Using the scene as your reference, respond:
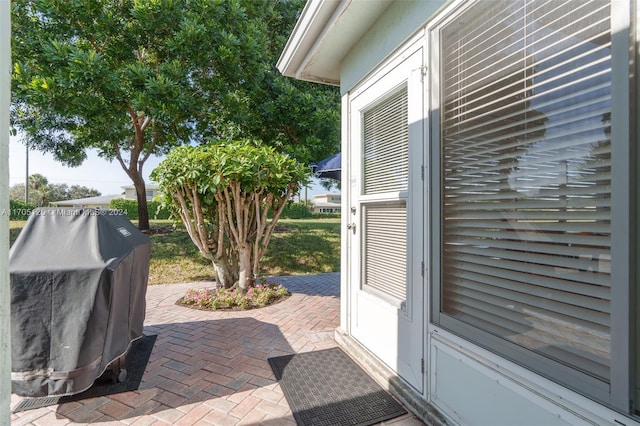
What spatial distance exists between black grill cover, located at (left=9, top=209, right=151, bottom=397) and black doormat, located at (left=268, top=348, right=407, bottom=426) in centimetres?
123

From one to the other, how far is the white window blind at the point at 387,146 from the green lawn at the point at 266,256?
14.8 feet

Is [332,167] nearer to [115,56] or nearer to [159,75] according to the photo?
[159,75]

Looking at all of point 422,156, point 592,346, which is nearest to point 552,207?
point 592,346

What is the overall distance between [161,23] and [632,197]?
6.85 meters

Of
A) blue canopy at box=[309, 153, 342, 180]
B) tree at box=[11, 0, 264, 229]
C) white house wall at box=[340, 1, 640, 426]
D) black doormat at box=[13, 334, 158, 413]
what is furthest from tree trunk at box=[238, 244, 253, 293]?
tree at box=[11, 0, 264, 229]

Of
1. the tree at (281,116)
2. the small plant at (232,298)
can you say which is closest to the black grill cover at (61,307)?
the small plant at (232,298)

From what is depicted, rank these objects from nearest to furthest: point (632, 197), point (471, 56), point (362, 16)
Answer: point (632, 197) → point (471, 56) → point (362, 16)

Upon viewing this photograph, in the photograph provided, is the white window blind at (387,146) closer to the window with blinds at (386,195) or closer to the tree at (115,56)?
the window with blinds at (386,195)

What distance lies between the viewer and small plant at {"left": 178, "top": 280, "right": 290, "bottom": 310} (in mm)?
4262

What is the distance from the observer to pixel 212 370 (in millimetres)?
2609

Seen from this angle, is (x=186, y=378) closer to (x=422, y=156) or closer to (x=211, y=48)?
(x=422, y=156)

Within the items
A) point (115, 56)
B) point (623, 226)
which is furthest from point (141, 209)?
point (623, 226)

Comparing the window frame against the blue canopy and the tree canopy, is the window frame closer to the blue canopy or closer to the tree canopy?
the blue canopy

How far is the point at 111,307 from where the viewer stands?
199 centimetres
